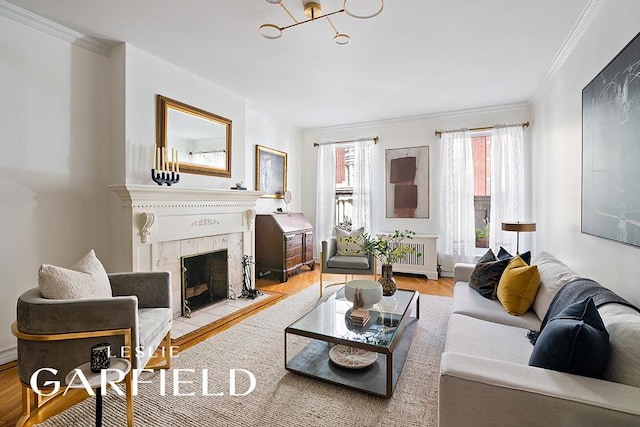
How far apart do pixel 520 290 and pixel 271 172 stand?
13.2 feet

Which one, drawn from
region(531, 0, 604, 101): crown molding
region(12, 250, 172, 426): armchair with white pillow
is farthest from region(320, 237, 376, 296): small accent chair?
region(531, 0, 604, 101): crown molding

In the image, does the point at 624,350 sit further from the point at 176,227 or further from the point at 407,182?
the point at 407,182

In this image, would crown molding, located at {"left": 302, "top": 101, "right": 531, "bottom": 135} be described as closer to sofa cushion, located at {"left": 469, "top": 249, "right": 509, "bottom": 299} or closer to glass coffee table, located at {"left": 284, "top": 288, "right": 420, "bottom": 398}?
sofa cushion, located at {"left": 469, "top": 249, "right": 509, "bottom": 299}

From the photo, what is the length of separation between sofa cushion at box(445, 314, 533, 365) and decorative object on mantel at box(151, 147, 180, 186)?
9.29ft

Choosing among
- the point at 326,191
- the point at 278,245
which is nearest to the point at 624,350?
the point at 278,245

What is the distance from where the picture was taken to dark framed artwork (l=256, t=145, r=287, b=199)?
16.3 ft

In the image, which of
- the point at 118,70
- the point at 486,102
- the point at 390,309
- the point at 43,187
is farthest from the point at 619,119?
the point at 43,187

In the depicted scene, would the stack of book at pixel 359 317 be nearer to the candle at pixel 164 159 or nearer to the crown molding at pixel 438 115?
the candle at pixel 164 159

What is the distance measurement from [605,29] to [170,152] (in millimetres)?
3727

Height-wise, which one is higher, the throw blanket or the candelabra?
the candelabra

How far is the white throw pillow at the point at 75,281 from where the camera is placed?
1.67 metres

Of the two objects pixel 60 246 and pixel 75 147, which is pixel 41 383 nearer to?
pixel 60 246

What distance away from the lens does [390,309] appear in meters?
2.52

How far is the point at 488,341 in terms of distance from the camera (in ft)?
6.05
